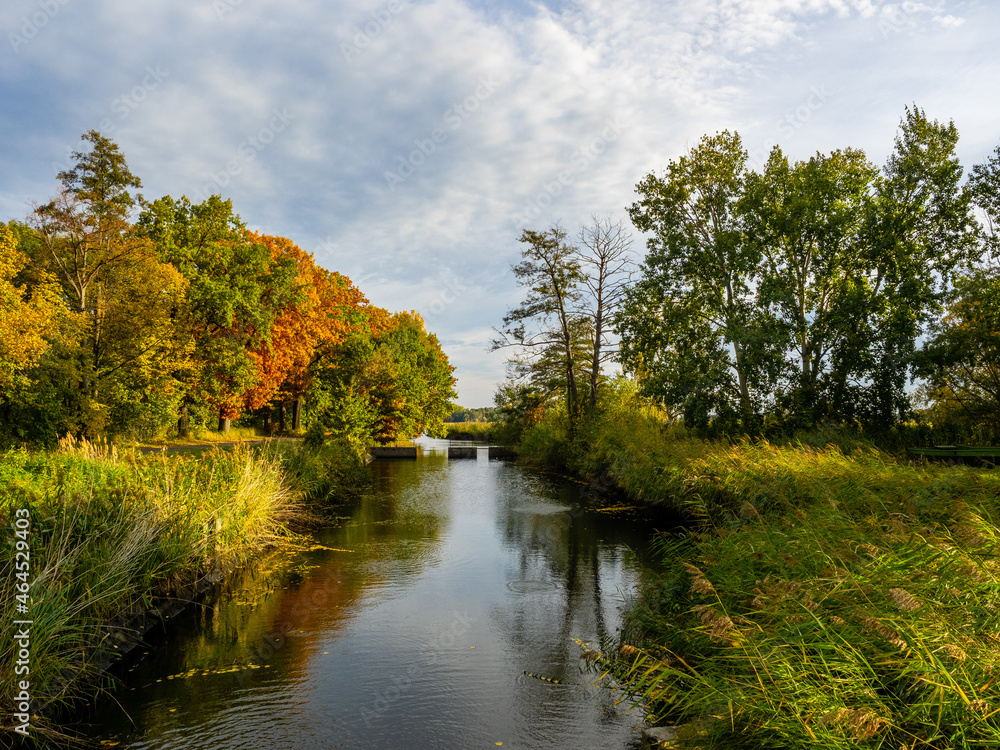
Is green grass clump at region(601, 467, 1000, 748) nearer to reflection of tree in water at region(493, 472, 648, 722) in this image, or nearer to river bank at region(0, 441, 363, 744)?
reflection of tree in water at region(493, 472, 648, 722)

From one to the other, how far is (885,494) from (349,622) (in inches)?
315

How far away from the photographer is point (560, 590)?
9641mm

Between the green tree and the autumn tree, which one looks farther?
the autumn tree

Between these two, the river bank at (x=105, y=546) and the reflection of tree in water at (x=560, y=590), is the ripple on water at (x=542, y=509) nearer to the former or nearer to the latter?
the reflection of tree in water at (x=560, y=590)

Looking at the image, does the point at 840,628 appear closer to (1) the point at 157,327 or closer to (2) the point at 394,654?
(2) the point at 394,654

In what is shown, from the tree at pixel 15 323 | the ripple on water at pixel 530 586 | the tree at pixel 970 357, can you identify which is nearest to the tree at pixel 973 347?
the tree at pixel 970 357

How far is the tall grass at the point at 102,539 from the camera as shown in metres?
5.15

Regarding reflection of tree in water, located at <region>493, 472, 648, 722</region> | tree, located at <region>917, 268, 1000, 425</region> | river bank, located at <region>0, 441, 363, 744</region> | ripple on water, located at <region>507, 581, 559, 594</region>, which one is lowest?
ripple on water, located at <region>507, 581, 559, 594</region>

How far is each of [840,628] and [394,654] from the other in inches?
197

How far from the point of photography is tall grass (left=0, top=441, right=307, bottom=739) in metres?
5.15

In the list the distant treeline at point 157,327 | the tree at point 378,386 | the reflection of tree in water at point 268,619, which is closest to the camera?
the reflection of tree in water at point 268,619

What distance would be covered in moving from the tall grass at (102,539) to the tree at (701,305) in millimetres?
16222

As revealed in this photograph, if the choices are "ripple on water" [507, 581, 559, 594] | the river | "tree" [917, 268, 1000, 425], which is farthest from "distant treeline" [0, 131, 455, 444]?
"tree" [917, 268, 1000, 425]

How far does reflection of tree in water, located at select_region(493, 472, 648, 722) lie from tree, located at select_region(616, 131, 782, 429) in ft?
25.3
